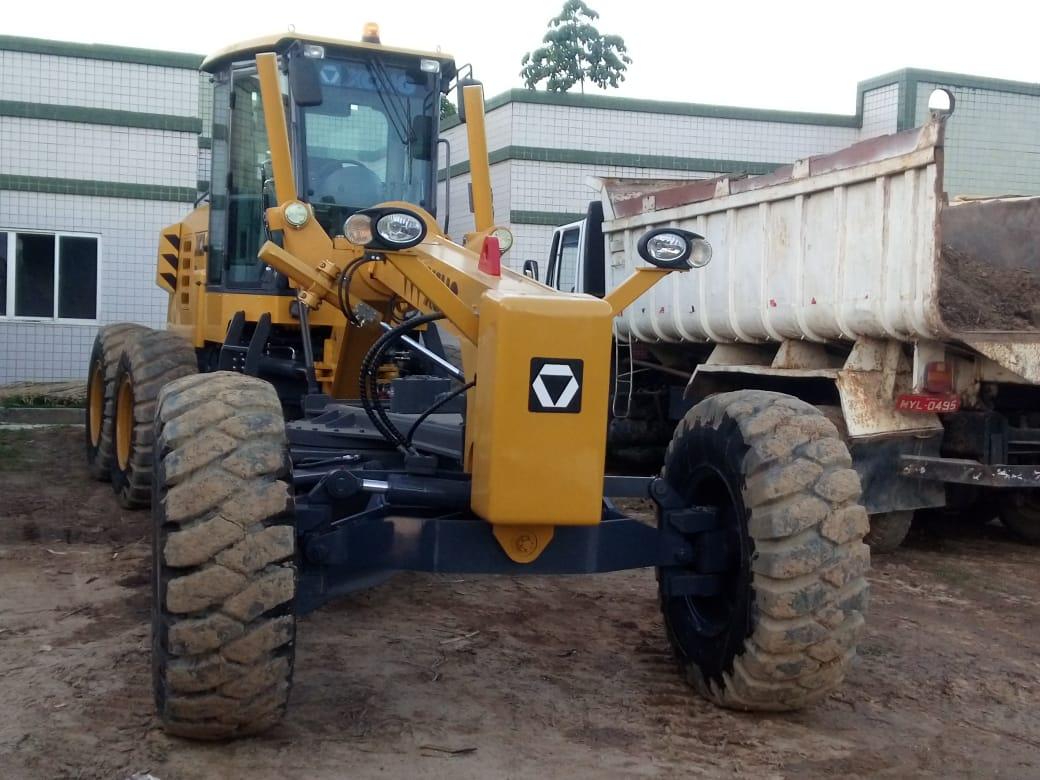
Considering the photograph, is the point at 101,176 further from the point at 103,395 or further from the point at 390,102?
the point at 390,102

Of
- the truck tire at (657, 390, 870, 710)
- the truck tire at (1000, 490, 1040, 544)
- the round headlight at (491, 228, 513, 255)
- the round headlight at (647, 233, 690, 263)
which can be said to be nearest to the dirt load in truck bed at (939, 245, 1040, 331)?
the truck tire at (1000, 490, 1040, 544)

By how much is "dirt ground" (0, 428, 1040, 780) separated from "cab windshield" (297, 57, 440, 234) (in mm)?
2205

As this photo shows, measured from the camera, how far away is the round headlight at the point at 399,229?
14.3 feet

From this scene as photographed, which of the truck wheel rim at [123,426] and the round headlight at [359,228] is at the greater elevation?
the round headlight at [359,228]

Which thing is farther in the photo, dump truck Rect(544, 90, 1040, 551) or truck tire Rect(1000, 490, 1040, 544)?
truck tire Rect(1000, 490, 1040, 544)

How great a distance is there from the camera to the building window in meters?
15.0

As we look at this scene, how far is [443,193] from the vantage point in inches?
292

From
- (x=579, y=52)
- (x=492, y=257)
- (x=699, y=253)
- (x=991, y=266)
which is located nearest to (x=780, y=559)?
(x=699, y=253)

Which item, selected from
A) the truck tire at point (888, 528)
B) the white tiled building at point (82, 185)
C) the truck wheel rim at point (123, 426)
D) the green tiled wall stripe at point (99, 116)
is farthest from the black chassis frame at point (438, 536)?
the green tiled wall stripe at point (99, 116)

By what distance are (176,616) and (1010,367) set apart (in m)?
5.16

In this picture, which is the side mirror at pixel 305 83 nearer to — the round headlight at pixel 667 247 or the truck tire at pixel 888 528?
the round headlight at pixel 667 247

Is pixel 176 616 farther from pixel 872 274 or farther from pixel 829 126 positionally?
pixel 829 126

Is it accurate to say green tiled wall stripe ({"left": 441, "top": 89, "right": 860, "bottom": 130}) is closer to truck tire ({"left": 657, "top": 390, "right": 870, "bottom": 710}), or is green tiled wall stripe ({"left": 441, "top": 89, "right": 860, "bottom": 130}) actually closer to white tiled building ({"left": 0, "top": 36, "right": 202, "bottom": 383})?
white tiled building ({"left": 0, "top": 36, "right": 202, "bottom": 383})

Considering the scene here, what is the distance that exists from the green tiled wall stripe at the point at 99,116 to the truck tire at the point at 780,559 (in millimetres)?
12029
